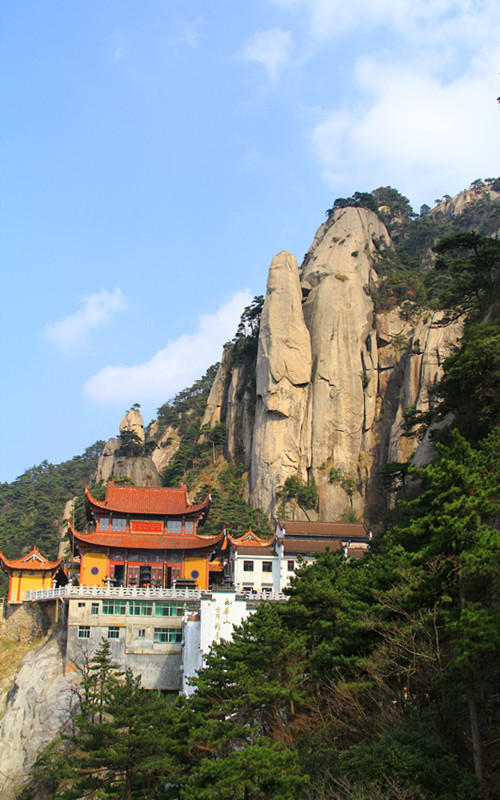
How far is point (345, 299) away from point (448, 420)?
35830 mm

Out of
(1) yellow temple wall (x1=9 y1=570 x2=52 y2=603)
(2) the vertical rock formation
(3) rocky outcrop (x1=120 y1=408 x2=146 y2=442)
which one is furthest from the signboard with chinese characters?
(3) rocky outcrop (x1=120 y1=408 x2=146 y2=442)

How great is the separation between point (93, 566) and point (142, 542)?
2581 millimetres

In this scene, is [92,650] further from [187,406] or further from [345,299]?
[187,406]

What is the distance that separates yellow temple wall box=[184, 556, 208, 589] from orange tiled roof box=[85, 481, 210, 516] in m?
2.30

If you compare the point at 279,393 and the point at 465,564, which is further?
the point at 279,393

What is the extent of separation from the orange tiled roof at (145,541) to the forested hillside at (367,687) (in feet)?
34.3

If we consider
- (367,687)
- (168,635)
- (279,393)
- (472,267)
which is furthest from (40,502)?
(367,687)

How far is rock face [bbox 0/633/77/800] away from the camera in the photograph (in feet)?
89.5

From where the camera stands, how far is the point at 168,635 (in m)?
30.7

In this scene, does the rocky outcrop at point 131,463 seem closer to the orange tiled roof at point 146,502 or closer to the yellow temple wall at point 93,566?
the orange tiled roof at point 146,502

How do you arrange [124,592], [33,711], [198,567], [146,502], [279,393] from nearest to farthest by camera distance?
[33,711] → [124,592] → [198,567] → [146,502] → [279,393]

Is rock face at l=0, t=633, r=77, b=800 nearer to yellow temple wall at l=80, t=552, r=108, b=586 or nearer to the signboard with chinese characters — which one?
yellow temple wall at l=80, t=552, r=108, b=586

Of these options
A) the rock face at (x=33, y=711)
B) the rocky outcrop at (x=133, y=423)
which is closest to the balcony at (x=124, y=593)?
the rock face at (x=33, y=711)

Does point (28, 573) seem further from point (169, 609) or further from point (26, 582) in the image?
point (169, 609)
